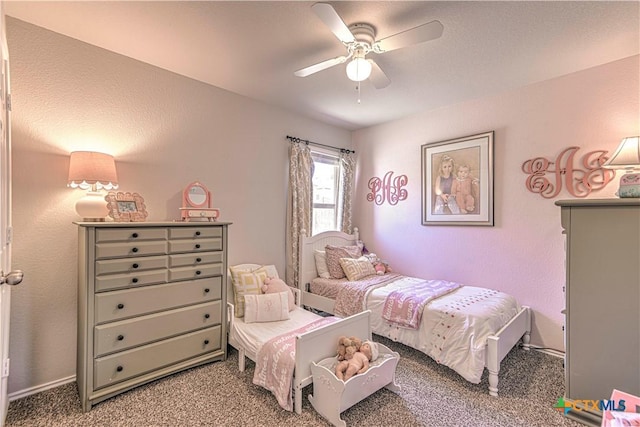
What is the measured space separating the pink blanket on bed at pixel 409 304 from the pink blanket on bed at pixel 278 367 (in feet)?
3.30

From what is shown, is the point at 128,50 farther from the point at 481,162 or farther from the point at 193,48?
the point at 481,162

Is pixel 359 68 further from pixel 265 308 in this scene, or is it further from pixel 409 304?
pixel 265 308

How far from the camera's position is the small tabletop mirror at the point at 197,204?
254cm

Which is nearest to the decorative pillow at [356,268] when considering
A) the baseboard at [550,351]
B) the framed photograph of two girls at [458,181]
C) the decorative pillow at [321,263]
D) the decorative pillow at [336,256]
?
the decorative pillow at [336,256]

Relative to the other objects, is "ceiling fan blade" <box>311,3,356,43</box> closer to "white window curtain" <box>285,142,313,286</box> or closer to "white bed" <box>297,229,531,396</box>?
"white window curtain" <box>285,142,313,286</box>

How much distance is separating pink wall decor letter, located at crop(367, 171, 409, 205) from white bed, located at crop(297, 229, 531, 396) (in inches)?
51.3

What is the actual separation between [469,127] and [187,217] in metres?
3.20

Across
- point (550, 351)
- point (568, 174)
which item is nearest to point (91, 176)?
point (568, 174)

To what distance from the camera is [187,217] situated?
8.29 feet

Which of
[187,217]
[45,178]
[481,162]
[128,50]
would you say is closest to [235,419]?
[187,217]

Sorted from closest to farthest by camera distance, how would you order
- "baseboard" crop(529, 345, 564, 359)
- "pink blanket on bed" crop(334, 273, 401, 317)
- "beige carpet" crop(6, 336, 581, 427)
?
"beige carpet" crop(6, 336, 581, 427) → "baseboard" crop(529, 345, 564, 359) → "pink blanket on bed" crop(334, 273, 401, 317)

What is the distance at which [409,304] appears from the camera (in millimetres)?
2615

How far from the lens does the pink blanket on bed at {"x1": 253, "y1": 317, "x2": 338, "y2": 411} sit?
190 centimetres

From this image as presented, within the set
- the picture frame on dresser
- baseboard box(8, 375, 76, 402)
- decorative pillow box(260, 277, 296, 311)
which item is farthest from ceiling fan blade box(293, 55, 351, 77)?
baseboard box(8, 375, 76, 402)
